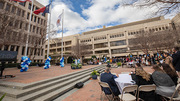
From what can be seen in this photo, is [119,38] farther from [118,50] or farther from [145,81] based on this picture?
[145,81]

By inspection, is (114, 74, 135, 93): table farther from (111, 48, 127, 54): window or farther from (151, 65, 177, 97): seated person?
(111, 48, 127, 54): window

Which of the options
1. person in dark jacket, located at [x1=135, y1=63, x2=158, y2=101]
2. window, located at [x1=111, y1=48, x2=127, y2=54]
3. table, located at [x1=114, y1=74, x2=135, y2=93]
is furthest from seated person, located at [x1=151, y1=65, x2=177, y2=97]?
window, located at [x1=111, y1=48, x2=127, y2=54]

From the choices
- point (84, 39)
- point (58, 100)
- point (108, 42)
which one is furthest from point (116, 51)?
point (58, 100)

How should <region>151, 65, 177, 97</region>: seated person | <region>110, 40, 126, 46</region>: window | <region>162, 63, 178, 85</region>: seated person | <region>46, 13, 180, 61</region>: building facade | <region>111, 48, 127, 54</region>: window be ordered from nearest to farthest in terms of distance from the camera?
1. <region>151, 65, 177, 97</region>: seated person
2. <region>162, 63, 178, 85</region>: seated person
3. <region>46, 13, 180, 61</region>: building facade
4. <region>111, 48, 127, 54</region>: window
5. <region>110, 40, 126, 46</region>: window

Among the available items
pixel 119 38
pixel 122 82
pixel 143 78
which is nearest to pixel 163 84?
pixel 143 78

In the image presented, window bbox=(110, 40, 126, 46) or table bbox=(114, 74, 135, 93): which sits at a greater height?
window bbox=(110, 40, 126, 46)

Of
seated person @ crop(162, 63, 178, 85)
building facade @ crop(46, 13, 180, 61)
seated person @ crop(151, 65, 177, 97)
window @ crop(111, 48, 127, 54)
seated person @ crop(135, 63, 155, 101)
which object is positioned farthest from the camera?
window @ crop(111, 48, 127, 54)

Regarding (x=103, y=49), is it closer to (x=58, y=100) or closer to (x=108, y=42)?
(x=108, y=42)

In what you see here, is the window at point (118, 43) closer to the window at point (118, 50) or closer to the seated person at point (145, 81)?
the window at point (118, 50)

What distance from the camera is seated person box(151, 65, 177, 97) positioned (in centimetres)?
255

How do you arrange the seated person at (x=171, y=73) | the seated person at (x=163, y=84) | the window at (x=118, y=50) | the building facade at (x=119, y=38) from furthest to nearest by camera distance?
the window at (x=118, y=50) → the building facade at (x=119, y=38) → the seated person at (x=171, y=73) → the seated person at (x=163, y=84)

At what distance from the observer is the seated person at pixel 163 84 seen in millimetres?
2550

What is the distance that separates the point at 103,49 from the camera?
135 ft

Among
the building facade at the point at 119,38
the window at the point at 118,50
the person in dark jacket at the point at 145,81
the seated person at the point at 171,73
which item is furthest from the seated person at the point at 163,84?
the window at the point at 118,50
